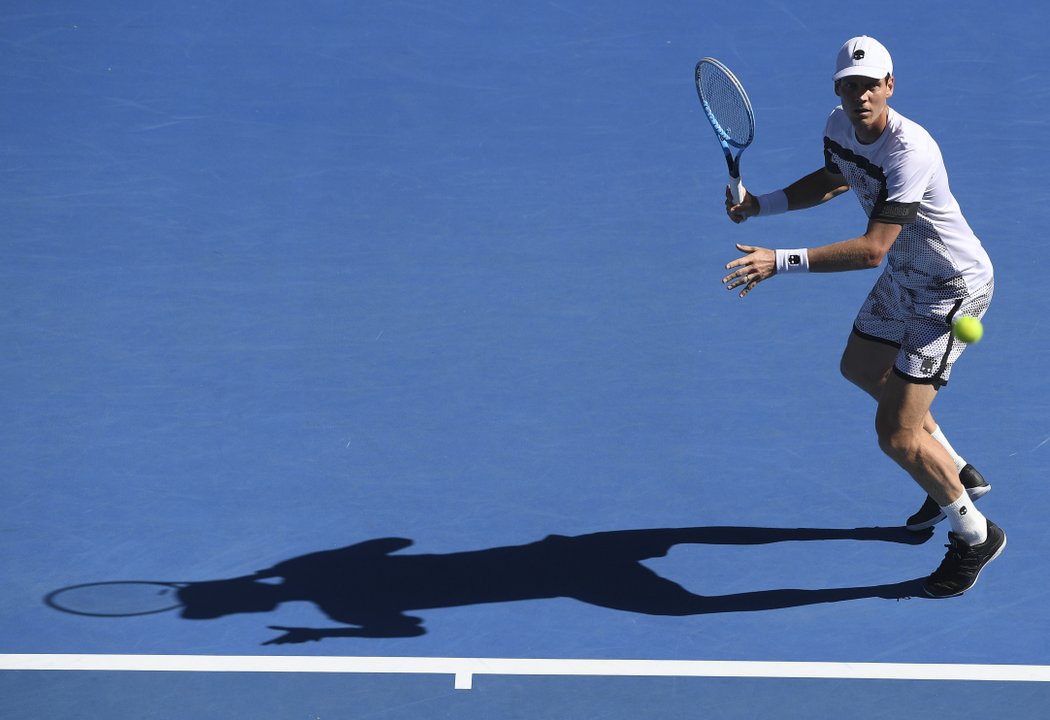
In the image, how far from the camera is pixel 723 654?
555 cm

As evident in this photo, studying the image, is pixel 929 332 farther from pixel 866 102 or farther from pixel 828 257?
pixel 866 102

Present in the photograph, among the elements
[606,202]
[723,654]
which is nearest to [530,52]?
[606,202]

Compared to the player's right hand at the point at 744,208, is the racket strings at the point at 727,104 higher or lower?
higher

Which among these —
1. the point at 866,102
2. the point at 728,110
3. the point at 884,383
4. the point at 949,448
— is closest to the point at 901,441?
the point at 884,383

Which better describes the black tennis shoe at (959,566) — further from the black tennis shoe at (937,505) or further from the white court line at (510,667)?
the white court line at (510,667)

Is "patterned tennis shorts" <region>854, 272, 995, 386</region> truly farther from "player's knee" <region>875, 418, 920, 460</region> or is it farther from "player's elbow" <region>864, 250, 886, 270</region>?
"player's elbow" <region>864, 250, 886, 270</region>

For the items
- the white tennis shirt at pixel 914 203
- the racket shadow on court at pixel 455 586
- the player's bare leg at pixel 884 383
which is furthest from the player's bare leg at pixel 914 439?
the racket shadow on court at pixel 455 586

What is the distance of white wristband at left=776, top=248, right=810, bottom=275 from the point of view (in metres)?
5.30

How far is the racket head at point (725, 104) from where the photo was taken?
606 cm

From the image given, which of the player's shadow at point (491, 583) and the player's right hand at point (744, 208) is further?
the player's right hand at point (744, 208)

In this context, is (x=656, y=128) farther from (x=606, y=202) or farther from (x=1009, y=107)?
(x=1009, y=107)

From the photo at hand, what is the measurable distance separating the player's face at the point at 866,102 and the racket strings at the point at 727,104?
1.98 feet

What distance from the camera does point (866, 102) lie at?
17.6ft

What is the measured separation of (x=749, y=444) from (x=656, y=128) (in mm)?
3111
